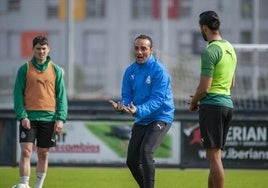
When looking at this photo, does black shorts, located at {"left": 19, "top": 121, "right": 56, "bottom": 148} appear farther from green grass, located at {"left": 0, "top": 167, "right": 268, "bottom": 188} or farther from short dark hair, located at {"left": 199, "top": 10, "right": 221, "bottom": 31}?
short dark hair, located at {"left": 199, "top": 10, "right": 221, "bottom": 31}

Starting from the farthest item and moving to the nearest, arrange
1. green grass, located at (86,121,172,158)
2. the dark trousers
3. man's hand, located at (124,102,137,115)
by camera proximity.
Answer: green grass, located at (86,121,172,158)
the dark trousers
man's hand, located at (124,102,137,115)

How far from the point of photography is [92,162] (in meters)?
18.0

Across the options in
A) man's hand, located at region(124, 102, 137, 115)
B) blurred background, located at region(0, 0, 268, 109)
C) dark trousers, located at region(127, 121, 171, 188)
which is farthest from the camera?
blurred background, located at region(0, 0, 268, 109)

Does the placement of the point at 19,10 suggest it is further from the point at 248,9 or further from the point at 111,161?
the point at 111,161

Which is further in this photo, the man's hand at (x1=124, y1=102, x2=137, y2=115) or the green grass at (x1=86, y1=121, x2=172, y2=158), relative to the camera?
the green grass at (x1=86, y1=121, x2=172, y2=158)

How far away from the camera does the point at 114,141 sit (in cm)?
1797

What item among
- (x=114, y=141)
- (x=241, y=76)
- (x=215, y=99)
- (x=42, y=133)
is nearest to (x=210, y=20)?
(x=215, y=99)

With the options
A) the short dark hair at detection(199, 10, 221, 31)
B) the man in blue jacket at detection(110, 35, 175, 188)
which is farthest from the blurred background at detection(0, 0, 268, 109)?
the short dark hair at detection(199, 10, 221, 31)

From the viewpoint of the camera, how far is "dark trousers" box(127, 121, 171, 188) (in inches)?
412

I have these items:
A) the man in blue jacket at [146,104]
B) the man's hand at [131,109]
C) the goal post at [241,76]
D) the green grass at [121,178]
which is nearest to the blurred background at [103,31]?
the goal post at [241,76]

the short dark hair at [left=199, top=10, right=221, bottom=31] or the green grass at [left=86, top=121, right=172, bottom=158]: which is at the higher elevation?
the short dark hair at [left=199, top=10, right=221, bottom=31]

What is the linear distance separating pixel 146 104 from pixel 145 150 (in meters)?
0.53

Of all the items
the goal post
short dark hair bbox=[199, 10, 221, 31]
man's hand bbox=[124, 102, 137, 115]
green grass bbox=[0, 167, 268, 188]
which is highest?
short dark hair bbox=[199, 10, 221, 31]

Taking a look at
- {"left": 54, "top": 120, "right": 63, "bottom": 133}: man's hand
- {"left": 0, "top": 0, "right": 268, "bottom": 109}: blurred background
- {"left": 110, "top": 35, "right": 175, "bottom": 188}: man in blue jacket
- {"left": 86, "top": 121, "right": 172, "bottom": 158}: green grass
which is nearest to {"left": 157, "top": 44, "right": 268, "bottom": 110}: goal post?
{"left": 0, "top": 0, "right": 268, "bottom": 109}: blurred background
